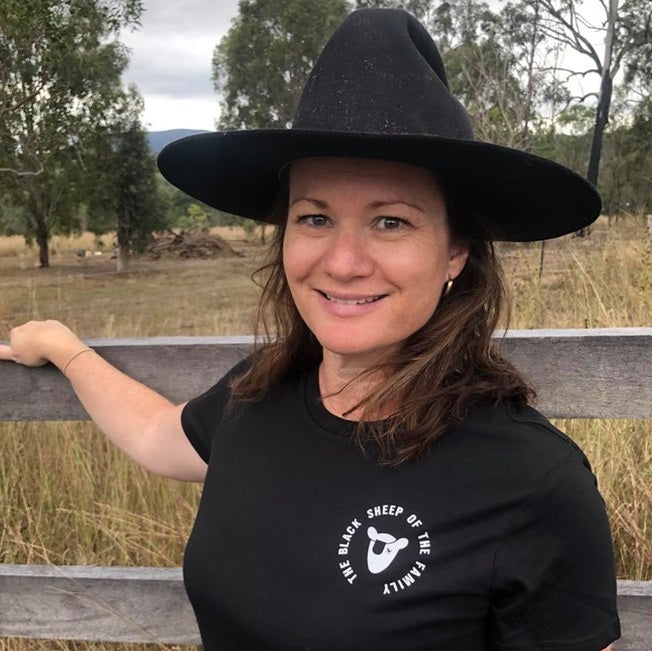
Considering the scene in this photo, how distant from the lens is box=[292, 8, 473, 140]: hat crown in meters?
1.16

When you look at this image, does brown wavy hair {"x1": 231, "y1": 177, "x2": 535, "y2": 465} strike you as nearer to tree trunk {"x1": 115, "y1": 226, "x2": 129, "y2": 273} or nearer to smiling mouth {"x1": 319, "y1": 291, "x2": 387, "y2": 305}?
smiling mouth {"x1": 319, "y1": 291, "x2": 387, "y2": 305}

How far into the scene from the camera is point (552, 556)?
1060mm

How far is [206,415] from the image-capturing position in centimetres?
153

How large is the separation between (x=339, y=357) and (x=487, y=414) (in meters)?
0.29

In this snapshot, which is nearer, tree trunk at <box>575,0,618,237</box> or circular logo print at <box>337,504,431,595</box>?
circular logo print at <box>337,504,431,595</box>

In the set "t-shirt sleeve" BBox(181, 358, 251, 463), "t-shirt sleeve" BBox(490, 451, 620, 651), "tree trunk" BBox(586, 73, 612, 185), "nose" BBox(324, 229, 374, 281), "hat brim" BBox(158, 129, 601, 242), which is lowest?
"t-shirt sleeve" BBox(490, 451, 620, 651)

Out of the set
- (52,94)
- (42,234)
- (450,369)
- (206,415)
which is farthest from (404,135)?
(42,234)

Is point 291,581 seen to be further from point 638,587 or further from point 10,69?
point 10,69

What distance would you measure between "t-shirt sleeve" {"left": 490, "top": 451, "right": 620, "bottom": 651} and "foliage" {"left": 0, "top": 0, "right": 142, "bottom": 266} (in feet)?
37.8

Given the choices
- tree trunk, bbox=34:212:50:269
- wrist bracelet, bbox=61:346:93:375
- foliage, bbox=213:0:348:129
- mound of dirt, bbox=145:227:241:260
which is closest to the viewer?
wrist bracelet, bbox=61:346:93:375

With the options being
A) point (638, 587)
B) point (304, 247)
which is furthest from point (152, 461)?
point (638, 587)

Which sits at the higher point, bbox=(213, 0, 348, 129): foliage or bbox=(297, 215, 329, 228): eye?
bbox=(213, 0, 348, 129): foliage

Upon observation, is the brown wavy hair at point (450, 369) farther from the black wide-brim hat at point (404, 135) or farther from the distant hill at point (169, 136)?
the distant hill at point (169, 136)

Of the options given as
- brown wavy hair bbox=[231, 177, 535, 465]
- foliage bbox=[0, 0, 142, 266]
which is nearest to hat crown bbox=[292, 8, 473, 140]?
brown wavy hair bbox=[231, 177, 535, 465]
